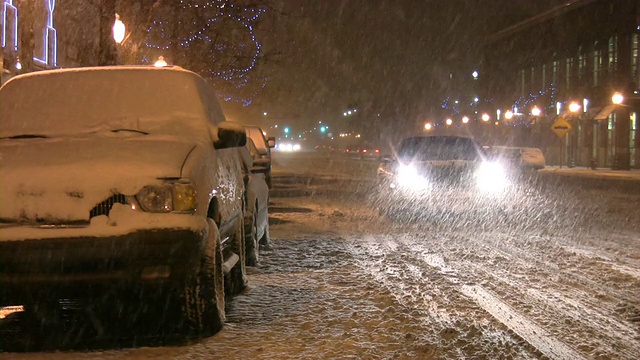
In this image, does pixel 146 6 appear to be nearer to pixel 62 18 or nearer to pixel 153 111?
pixel 62 18

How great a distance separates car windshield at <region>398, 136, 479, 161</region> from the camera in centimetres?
1442

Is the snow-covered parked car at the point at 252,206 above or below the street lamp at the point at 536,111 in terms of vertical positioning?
below

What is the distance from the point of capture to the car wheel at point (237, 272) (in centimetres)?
710

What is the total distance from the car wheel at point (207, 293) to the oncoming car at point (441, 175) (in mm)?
8929

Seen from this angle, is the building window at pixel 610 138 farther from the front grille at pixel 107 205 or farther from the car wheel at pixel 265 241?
the front grille at pixel 107 205

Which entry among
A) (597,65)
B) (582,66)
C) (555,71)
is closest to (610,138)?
(597,65)

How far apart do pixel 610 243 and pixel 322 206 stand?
28.1ft

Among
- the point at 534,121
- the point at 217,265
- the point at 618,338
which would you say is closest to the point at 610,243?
the point at 618,338

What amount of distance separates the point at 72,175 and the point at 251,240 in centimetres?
382

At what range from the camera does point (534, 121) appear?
54.4m

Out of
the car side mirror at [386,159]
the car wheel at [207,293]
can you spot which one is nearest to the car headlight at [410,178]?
the car side mirror at [386,159]

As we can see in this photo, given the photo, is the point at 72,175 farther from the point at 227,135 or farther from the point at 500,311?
the point at 500,311

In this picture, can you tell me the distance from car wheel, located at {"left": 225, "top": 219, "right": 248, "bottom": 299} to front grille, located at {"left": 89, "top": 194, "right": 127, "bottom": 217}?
2136 millimetres

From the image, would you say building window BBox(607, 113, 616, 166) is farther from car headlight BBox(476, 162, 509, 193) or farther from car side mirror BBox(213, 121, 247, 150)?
car side mirror BBox(213, 121, 247, 150)
